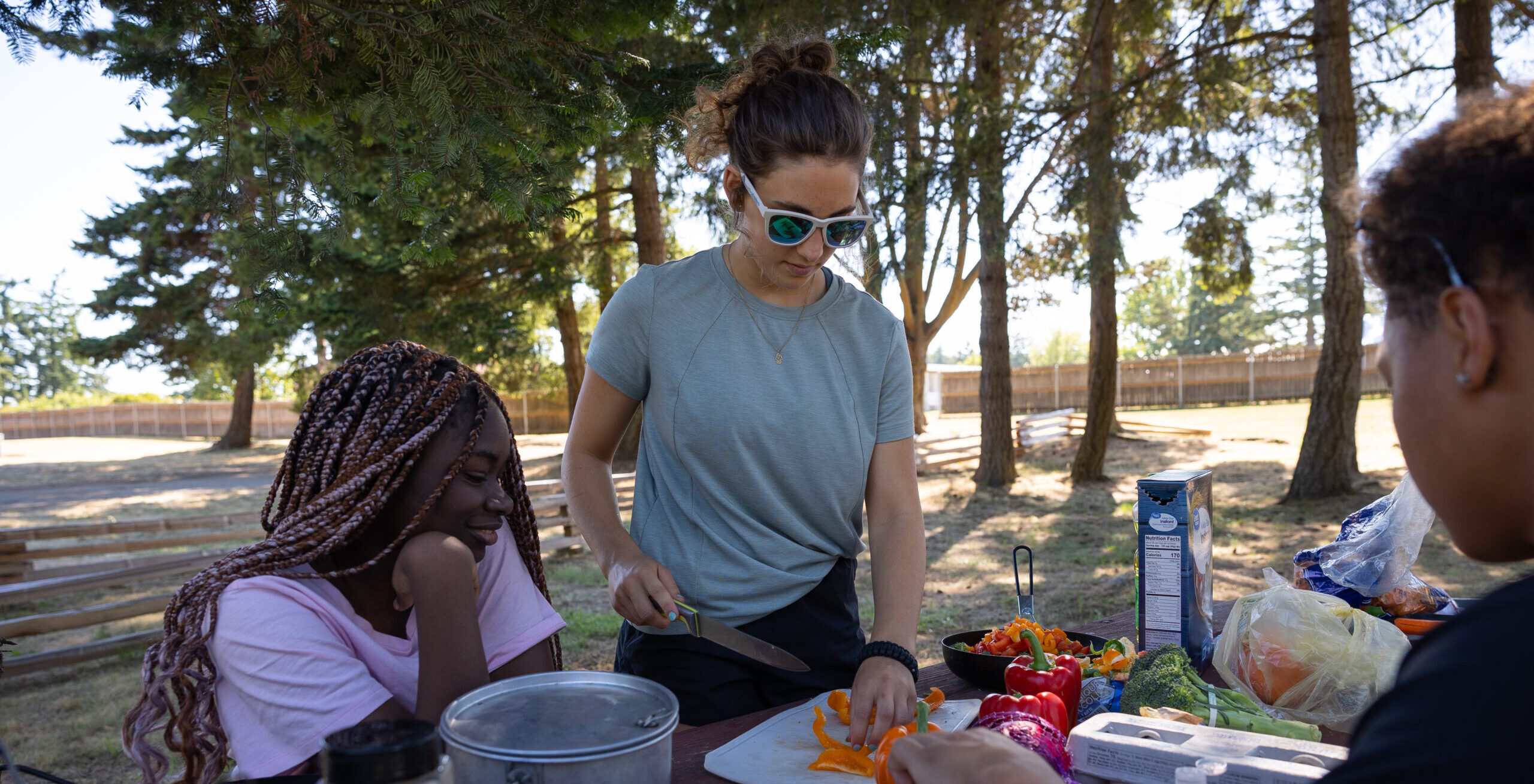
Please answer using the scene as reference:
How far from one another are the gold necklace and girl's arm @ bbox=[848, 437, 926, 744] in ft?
1.06

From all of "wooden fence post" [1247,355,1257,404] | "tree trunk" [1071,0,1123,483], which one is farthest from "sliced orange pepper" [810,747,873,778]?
"wooden fence post" [1247,355,1257,404]

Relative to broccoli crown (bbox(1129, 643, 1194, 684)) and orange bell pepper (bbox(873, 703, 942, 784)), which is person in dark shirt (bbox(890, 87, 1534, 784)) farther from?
broccoli crown (bbox(1129, 643, 1194, 684))

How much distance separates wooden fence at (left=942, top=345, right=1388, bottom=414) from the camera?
2867 cm

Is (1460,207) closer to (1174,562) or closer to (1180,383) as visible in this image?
(1174,562)

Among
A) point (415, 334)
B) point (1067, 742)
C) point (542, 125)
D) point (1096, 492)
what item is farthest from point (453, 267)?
point (1067, 742)

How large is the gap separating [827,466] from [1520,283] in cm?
136

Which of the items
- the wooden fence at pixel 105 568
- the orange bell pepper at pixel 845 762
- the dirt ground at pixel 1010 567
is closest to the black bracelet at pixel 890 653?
the orange bell pepper at pixel 845 762

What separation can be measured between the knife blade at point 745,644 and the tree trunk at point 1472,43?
953cm

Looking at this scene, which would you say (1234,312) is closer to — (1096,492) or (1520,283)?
(1096,492)

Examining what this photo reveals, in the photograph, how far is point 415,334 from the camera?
1388 cm

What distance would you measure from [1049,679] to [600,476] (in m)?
1.05

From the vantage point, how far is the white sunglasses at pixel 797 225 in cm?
186

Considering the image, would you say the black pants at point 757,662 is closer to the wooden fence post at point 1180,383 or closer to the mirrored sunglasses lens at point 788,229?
the mirrored sunglasses lens at point 788,229

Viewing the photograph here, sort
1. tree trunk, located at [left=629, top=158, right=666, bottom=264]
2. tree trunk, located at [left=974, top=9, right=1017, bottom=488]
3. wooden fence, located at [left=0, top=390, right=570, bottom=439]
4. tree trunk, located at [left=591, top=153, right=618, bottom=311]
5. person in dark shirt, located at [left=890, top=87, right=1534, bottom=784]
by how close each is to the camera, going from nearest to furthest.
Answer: person in dark shirt, located at [left=890, top=87, right=1534, bottom=784], tree trunk, located at [left=974, top=9, right=1017, bottom=488], tree trunk, located at [left=629, top=158, right=666, bottom=264], tree trunk, located at [left=591, top=153, right=618, bottom=311], wooden fence, located at [left=0, top=390, right=570, bottom=439]
